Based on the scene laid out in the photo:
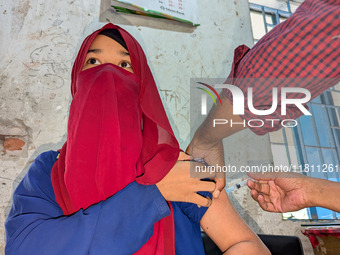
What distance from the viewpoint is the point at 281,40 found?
0.78m

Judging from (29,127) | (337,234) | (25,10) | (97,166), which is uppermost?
(25,10)

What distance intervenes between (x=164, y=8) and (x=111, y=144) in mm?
1418

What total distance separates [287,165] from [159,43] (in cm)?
135

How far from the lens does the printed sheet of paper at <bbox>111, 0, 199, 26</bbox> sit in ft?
5.70

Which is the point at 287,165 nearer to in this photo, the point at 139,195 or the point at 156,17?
the point at 156,17

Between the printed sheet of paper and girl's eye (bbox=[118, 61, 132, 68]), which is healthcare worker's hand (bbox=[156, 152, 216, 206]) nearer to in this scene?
girl's eye (bbox=[118, 61, 132, 68])

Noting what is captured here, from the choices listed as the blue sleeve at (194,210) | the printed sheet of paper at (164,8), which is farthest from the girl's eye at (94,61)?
the printed sheet of paper at (164,8)

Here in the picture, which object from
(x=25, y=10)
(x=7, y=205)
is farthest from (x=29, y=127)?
(x=25, y=10)

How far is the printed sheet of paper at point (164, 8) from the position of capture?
1738 mm

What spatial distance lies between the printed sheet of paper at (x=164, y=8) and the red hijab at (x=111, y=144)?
3.40 feet

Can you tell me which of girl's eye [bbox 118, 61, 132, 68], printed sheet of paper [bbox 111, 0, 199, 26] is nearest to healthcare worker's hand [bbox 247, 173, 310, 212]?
girl's eye [bbox 118, 61, 132, 68]

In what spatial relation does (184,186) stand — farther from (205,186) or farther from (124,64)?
(124,64)

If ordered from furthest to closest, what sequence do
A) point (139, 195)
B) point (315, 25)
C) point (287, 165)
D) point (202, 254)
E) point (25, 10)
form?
point (287, 165)
point (25, 10)
point (202, 254)
point (315, 25)
point (139, 195)

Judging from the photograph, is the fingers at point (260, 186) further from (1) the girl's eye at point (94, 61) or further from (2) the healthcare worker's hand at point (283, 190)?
(1) the girl's eye at point (94, 61)
